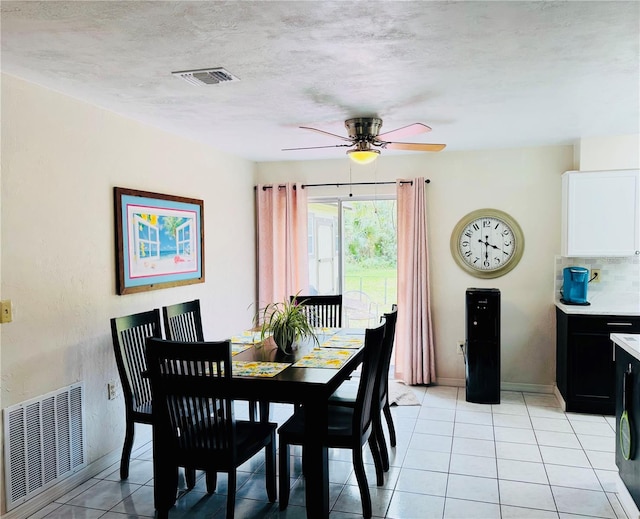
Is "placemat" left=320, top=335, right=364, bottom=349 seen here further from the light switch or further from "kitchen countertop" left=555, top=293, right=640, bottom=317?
"kitchen countertop" left=555, top=293, right=640, bottom=317

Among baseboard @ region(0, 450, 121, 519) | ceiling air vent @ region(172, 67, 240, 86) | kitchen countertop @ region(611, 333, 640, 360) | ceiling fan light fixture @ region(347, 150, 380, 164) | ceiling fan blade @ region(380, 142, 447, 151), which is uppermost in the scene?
ceiling air vent @ region(172, 67, 240, 86)

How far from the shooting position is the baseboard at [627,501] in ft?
8.75

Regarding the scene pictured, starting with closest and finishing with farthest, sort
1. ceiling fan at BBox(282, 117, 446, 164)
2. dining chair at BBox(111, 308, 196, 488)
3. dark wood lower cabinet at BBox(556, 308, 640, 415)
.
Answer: dining chair at BBox(111, 308, 196, 488), ceiling fan at BBox(282, 117, 446, 164), dark wood lower cabinet at BBox(556, 308, 640, 415)

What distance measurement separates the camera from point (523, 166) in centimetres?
496

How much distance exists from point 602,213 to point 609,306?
2.70ft

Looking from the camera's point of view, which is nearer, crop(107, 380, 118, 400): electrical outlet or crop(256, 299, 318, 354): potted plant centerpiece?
crop(256, 299, 318, 354): potted plant centerpiece

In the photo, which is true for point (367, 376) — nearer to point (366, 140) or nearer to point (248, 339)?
point (248, 339)

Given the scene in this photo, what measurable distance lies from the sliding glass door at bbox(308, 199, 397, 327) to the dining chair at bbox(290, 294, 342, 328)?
1244 mm

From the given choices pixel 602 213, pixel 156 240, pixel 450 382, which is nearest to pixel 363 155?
pixel 156 240

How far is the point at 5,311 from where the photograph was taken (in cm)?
269

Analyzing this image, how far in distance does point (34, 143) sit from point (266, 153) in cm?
253

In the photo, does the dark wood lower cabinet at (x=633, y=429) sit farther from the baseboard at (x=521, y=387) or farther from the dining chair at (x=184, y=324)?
the dining chair at (x=184, y=324)

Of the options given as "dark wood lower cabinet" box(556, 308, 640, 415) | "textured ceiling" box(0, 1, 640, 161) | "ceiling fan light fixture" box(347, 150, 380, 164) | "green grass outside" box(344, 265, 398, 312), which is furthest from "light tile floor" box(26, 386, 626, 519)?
"textured ceiling" box(0, 1, 640, 161)

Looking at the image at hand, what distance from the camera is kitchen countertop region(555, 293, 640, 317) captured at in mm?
4250
